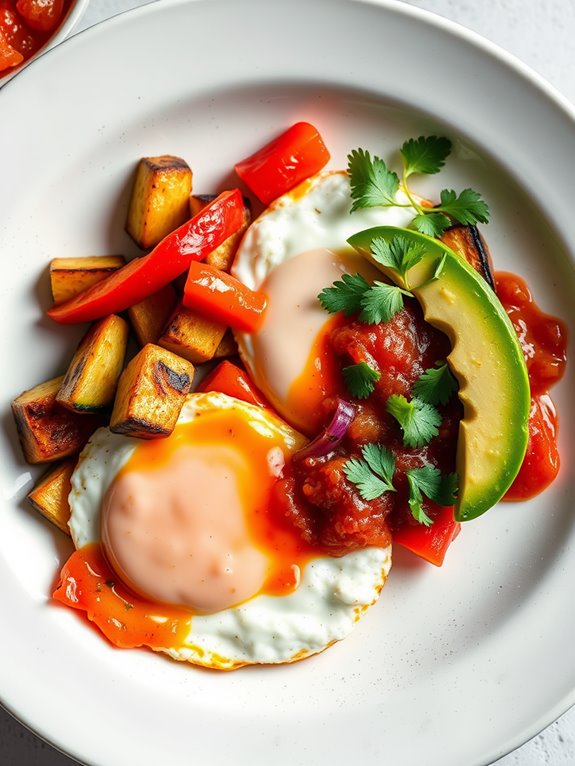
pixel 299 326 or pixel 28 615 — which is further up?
pixel 299 326

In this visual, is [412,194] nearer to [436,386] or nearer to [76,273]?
[436,386]

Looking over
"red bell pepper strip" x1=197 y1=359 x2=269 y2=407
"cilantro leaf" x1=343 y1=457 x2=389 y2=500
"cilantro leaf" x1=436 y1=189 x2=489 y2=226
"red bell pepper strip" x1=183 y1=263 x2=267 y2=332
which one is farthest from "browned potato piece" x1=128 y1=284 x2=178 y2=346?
"cilantro leaf" x1=436 y1=189 x2=489 y2=226

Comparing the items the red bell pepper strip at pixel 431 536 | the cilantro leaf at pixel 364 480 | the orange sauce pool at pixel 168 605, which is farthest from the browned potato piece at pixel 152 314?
the red bell pepper strip at pixel 431 536

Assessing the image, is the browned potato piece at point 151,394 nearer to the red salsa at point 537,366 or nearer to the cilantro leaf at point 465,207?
the cilantro leaf at point 465,207

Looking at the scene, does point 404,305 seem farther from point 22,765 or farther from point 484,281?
point 22,765

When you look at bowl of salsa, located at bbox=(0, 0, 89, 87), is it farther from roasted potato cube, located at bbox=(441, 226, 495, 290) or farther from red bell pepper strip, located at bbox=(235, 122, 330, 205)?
roasted potato cube, located at bbox=(441, 226, 495, 290)

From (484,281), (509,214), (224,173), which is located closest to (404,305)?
(484,281)

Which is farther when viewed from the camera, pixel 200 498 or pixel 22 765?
pixel 22 765

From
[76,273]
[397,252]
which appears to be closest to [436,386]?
[397,252]
